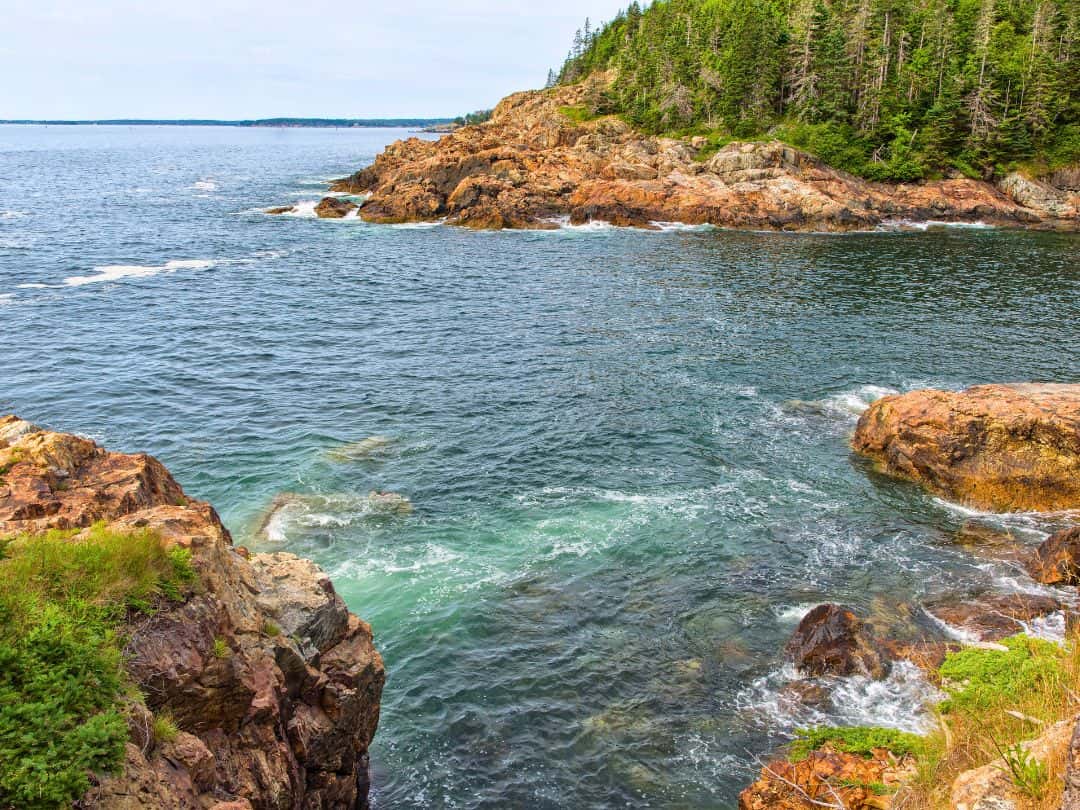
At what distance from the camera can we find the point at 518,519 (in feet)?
82.7

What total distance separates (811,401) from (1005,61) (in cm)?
9207

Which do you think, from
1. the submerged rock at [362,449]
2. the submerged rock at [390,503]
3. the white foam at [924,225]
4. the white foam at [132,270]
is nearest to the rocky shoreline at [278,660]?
the submerged rock at [390,503]

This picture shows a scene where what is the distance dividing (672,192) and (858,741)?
8104 centimetres

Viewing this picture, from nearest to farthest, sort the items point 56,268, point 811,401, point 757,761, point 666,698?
point 757,761
point 666,698
point 811,401
point 56,268

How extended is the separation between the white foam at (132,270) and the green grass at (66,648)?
5602cm

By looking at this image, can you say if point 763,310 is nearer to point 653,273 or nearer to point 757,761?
point 653,273

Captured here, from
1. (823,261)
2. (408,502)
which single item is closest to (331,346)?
(408,502)

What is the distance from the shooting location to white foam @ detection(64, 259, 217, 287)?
57.5 meters

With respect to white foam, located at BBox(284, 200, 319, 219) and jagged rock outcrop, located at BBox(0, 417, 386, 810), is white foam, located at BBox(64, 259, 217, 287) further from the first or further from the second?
jagged rock outcrop, located at BBox(0, 417, 386, 810)

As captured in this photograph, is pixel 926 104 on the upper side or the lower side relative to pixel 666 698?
upper

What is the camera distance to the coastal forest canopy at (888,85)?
91438 millimetres

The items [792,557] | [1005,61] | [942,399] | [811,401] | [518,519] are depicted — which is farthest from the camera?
[1005,61]

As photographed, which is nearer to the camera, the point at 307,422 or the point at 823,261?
the point at 307,422

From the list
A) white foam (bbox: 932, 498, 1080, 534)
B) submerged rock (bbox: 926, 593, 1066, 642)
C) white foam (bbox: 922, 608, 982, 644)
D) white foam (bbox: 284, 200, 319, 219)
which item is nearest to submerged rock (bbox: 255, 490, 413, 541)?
white foam (bbox: 922, 608, 982, 644)
